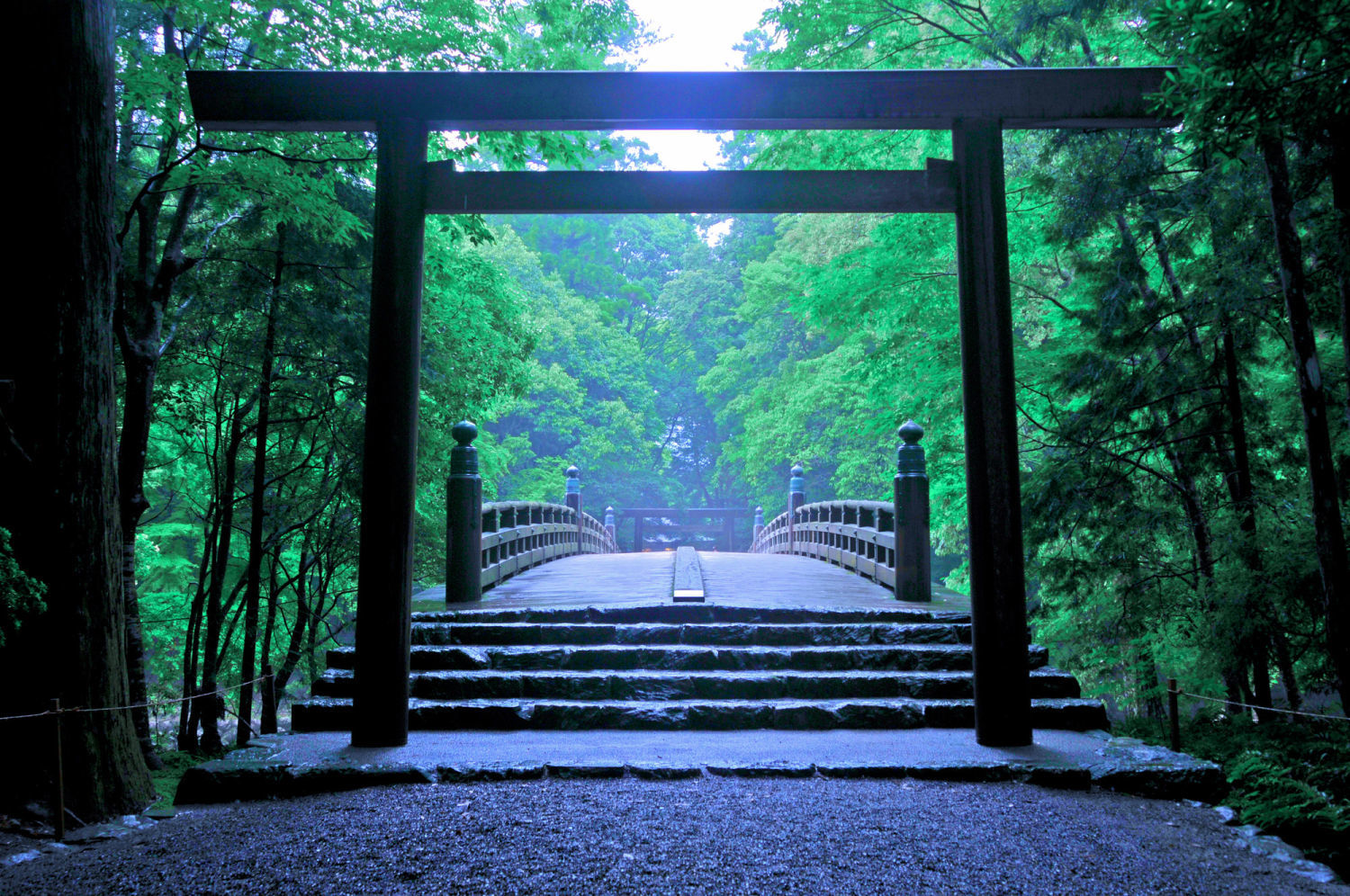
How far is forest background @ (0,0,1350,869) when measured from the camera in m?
4.45

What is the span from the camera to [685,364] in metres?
32.4

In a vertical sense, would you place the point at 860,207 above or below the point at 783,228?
below

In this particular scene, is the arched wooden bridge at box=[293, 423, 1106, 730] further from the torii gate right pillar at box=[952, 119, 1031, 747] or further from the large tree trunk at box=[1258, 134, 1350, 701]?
the large tree trunk at box=[1258, 134, 1350, 701]

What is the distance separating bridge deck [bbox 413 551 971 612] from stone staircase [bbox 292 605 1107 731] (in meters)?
0.43

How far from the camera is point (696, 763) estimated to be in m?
4.23

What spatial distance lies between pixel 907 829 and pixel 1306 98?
344cm

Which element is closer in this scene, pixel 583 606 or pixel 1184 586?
pixel 583 606

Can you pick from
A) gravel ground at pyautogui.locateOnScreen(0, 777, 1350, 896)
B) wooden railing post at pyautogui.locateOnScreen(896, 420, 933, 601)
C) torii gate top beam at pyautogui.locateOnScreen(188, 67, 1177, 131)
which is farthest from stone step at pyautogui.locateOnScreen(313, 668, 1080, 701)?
torii gate top beam at pyautogui.locateOnScreen(188, 67, 1177, 131)

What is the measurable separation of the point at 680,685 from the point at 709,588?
2.61 metres

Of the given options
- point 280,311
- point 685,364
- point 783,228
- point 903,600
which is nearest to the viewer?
point 903,600

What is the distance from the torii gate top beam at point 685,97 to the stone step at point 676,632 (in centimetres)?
342

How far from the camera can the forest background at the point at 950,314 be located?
4445 millimetres

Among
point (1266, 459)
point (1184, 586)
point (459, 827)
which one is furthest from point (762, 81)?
point (1184, 586)

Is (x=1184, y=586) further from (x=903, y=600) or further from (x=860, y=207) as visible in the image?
(x=860, y=207)
